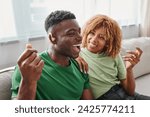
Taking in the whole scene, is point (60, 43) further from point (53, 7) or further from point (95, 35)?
point (53, 7)

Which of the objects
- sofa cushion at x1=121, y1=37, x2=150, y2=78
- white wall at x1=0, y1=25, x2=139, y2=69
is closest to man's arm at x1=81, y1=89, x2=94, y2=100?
white wall at x1=0, y1=25, x2=139, y2=69

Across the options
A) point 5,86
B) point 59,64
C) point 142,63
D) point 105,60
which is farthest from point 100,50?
point 142,63

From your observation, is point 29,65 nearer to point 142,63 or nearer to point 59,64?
point 59,64

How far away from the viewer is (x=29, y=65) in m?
0.65

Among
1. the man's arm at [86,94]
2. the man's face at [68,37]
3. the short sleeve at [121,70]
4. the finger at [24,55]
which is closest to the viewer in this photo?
the finger at [24,55]

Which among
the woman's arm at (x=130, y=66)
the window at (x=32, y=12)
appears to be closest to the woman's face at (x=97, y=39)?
the woman's arm at (x=130, y=66)

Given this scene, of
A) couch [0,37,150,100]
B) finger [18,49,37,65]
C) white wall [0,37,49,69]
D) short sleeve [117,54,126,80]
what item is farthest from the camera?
couch [0,37,150,100]

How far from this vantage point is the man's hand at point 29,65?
0.65 m

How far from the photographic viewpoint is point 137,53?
103cm

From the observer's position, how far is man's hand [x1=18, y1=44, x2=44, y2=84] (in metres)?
0.65

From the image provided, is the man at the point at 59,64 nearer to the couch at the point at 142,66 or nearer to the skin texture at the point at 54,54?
the skin texture at the point at 54,54

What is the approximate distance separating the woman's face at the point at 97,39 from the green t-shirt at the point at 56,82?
0.62 ft

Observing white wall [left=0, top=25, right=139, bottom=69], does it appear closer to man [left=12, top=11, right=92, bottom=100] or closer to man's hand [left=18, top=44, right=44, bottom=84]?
man [left=12, top=11, right=92, bottom=100]

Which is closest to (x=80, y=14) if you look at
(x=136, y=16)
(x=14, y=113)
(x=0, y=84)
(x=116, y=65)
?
(x=116, y=65)
